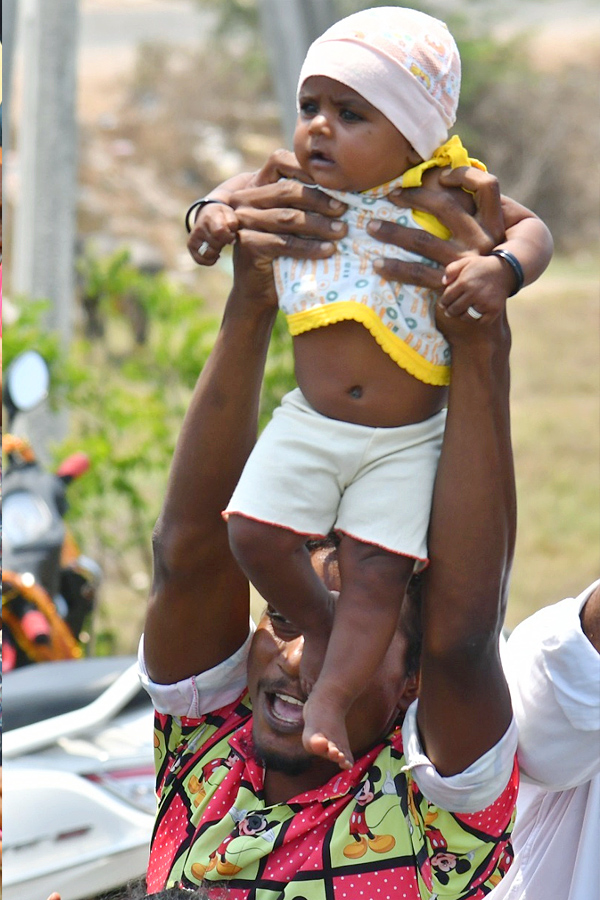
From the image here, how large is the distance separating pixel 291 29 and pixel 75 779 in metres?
3.18

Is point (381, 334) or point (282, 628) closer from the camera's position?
point (381, 334)

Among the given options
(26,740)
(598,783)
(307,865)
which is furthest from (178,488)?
(26,740)

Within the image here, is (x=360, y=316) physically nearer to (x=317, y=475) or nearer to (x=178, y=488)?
(x=317, y=475)

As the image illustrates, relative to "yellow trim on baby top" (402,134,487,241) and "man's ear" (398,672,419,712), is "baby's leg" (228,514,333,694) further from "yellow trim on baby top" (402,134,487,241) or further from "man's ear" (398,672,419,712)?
"yellow trim on baby top" (402,134,487,241)

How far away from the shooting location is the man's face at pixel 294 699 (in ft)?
6.19

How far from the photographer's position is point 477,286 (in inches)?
62.5

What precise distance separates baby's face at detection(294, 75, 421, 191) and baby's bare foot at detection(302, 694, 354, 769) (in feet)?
2.37

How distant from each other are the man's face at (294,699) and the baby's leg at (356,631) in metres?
0.17

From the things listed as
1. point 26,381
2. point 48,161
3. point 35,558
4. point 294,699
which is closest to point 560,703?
point 294,699

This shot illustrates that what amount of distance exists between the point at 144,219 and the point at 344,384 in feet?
48.4

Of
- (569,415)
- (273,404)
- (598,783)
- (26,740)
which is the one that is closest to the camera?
(598,783)

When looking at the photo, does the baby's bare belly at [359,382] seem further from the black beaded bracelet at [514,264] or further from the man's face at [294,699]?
the man's face at [294,699]

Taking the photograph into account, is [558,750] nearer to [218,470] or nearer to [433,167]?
[218,470]

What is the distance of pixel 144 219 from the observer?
1602cm
